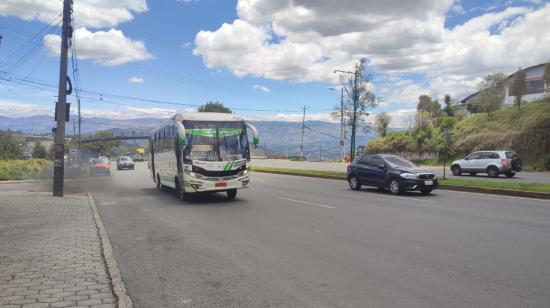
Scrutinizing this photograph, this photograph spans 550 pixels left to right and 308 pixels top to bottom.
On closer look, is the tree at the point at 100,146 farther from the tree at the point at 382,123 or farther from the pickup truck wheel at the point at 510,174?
the pickup truck wheel at the point at 510,174

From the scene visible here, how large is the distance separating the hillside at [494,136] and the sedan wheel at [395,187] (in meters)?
14.1

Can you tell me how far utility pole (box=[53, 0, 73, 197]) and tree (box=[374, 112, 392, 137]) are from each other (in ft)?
156

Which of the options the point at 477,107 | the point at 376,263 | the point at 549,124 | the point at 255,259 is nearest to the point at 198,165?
the point at 255,259

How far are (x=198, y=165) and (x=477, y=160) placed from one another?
67.3 feet

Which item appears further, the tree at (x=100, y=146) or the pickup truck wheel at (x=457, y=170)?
the tree at (x=100, y=146)

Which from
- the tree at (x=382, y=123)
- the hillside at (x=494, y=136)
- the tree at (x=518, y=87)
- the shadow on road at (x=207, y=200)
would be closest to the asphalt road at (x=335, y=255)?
the shadow on road at (x=207, y=200)

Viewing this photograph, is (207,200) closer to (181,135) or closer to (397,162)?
(181,135)

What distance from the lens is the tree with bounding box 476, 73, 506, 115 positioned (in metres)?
48.0

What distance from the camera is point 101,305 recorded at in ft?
15.6

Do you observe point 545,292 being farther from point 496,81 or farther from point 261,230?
point 496,81

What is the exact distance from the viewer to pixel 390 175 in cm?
1723

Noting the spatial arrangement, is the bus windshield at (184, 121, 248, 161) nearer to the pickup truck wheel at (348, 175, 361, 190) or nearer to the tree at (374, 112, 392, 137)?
the pickup truck wheel at (348, 175, 361, 190)

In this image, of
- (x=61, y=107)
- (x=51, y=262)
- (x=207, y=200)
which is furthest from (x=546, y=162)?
(x=51, y=262)

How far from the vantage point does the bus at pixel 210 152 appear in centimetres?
1413
